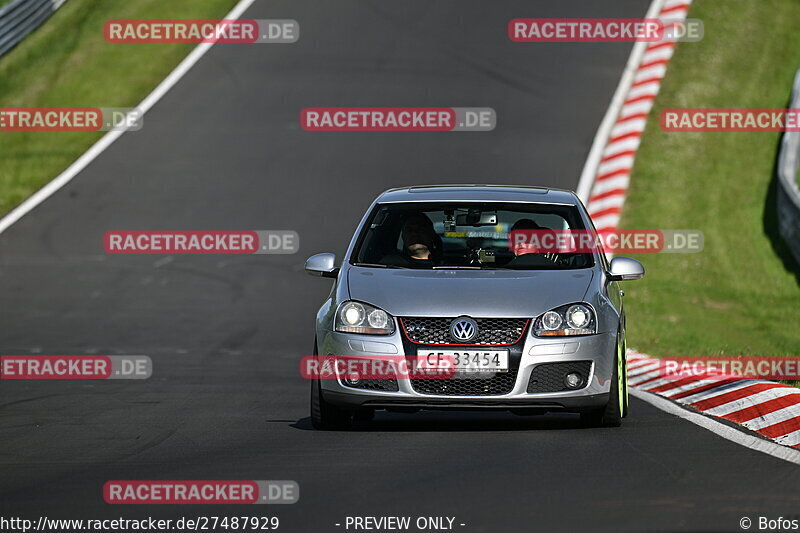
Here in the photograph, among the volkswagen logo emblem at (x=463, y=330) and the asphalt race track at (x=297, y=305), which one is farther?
the volkswagen logo emblem at (x=463, y=330)

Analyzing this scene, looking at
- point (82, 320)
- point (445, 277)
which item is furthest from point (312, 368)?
point (82, 320)

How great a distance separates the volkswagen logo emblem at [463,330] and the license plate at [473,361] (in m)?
0.08

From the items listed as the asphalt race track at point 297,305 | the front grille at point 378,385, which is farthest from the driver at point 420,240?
the front grille at point 378,385

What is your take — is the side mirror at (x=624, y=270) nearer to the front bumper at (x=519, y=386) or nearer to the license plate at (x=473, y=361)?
the front bumper at (x=519, y=386)

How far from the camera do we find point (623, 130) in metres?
25.5

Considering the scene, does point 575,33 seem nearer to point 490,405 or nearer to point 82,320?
point 82,320

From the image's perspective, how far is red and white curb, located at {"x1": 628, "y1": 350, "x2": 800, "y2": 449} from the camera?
394 inches

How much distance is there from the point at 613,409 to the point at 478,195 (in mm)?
2044

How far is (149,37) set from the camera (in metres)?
31.0

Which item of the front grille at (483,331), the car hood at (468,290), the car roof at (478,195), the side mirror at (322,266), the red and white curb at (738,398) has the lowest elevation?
the red and white curb at (738,398)

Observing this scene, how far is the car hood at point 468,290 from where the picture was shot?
9.53 m

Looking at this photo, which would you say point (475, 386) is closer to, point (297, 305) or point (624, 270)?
point (624, 270)

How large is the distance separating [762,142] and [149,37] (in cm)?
1266

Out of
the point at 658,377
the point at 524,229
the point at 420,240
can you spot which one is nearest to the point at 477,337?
the point at 420,240
